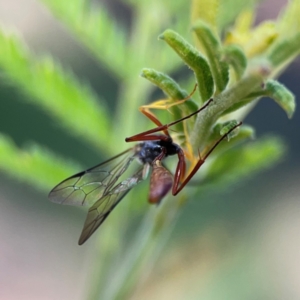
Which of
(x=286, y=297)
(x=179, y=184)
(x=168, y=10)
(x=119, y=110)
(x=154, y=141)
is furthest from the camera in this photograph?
(x=286, y=297)

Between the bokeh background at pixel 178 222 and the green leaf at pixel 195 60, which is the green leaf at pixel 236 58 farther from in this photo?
the bokeh background at pixel 178 222

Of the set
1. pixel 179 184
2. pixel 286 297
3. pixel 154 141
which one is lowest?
pixel 286 297

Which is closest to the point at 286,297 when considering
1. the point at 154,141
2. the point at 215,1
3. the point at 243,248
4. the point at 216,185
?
the point at 243,248

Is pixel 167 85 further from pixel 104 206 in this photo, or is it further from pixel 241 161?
pixel 241 161

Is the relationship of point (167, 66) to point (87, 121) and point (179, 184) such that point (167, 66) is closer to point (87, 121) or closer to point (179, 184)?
point (87, 121)

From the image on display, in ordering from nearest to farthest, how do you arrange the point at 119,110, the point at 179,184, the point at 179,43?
the point at 179,43 → the point at 179,184 → the point at 119,110

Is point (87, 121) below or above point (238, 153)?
above

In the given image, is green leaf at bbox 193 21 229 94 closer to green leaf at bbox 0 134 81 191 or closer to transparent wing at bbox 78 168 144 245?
transparent wing at bbox 78 168 144 245
